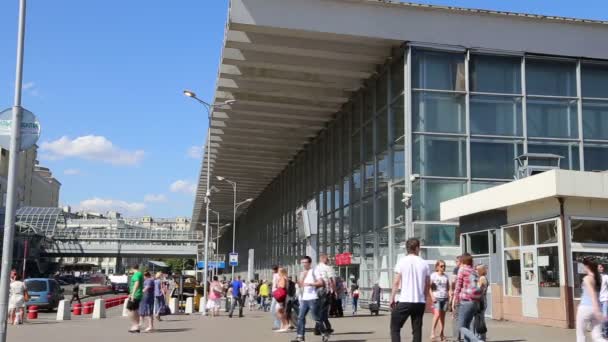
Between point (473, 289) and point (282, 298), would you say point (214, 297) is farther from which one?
point (473, 289)

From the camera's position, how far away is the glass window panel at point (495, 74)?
27.3m

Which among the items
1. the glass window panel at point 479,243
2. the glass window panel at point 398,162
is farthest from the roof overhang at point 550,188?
the glass window panel at point 398,162

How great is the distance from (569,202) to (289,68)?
16159mm

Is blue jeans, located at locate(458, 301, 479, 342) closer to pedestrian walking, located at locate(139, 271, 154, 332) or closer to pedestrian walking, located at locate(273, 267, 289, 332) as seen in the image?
pedestrian walking, located at locate(273, 267, 289, 332)

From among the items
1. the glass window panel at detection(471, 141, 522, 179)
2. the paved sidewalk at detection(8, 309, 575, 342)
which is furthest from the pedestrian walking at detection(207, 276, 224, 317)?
the glass window panel at detection(471, 141, 522, 179)

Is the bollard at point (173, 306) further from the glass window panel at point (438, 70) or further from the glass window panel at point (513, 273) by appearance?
the glass window panel at point (513, 273)

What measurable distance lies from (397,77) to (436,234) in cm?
667

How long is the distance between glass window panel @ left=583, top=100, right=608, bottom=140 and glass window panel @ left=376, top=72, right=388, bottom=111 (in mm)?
8089

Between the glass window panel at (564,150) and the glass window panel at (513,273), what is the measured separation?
8.41m

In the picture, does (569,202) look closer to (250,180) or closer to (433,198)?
(433,198)

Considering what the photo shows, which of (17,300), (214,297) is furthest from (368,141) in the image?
(17,300)

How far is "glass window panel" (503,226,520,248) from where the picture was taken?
19683mm

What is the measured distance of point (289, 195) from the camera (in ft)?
173

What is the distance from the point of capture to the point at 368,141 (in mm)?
32000
